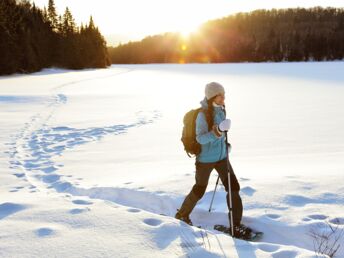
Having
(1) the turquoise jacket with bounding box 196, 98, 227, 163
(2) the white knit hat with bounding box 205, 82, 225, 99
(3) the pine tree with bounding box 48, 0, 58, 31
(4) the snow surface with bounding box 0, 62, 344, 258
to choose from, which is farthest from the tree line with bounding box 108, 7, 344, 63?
(2) the white knit hat with bounding box 205, 82, 225, 99

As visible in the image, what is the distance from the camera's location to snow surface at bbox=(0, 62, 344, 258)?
144 inches

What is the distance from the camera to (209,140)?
423 centimetres

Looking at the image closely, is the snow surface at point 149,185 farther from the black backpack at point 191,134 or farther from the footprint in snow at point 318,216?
the black backpack at point 191,134

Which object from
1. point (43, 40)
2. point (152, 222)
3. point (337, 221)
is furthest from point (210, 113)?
point (43, 40)

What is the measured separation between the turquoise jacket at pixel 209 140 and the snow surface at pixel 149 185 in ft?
2.91

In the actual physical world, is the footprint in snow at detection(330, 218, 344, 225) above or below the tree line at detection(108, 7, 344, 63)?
below

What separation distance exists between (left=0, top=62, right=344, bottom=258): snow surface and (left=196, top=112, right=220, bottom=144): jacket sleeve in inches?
39.5

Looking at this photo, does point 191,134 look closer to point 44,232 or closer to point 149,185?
point 44,232

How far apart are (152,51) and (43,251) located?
487ft

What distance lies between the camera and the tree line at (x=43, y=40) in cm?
4881

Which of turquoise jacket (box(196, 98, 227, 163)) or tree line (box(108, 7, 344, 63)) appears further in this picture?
tree line (box(108, 7, 344, 63))

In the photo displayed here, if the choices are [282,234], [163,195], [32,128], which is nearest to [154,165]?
[163,195]

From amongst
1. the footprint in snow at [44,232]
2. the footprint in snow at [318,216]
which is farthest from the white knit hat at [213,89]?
the footprint in snow at [44,232]

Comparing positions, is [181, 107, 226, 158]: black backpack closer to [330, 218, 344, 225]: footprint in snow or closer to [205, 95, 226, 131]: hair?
[205, 95, 226, 131]: hair
